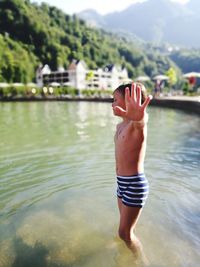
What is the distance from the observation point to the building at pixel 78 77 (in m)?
103

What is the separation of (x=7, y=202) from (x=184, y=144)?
22.1ft

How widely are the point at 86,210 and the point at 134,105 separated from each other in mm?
2418

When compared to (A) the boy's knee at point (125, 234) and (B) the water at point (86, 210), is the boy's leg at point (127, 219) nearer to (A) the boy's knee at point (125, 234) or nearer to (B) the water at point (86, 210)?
(A) the boy's knee at point (125, 234)

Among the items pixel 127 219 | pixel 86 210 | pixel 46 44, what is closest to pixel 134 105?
pixel 127 219

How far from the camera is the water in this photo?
3709 millimetres

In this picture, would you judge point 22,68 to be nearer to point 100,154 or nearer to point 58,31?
point 58,31

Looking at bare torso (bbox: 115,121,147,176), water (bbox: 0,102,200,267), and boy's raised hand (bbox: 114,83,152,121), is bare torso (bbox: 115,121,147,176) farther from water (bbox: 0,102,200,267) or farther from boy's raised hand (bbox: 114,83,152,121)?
water (bbox: 0,102,200,267)

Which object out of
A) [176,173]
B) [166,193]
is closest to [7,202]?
[166,193]

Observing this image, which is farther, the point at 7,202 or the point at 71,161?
the point at 71,161

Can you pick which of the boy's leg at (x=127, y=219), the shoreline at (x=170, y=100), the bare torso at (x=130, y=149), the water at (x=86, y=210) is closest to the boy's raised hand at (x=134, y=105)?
the bare torso at (x=130, y=149)

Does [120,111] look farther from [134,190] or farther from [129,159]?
[134,190]

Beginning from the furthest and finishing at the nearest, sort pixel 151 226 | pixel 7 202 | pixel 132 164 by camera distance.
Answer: pixel 7 202
pixel 151 226
pixel 132 164

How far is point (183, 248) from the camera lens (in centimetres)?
387

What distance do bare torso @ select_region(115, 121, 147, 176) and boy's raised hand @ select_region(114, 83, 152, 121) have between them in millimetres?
157
